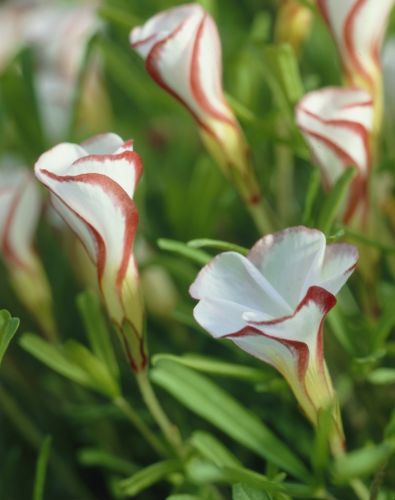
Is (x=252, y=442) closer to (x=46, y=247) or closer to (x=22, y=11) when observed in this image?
(x=46, y=247)

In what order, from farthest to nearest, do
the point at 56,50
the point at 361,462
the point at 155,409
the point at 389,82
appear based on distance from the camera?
A: the point at 56,50
the point at 389,82
the point at 155,409
the point at 361,462

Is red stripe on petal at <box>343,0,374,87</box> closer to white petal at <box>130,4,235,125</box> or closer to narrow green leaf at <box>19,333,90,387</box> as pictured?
white petal at <box>130,4,235,125</box>

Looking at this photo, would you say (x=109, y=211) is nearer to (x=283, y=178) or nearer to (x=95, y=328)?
(x=95, y=328)

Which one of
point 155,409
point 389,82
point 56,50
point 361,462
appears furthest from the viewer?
point 56,50

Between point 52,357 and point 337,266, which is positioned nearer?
point 337,266

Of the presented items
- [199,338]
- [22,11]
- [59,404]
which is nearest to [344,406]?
[199,338]

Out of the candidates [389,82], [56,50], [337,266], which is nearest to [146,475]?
[337,266]

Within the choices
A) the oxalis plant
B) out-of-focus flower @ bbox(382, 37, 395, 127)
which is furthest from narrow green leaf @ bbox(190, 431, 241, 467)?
out-of-focus flower @ bbox(382, 37, 395, 127)
